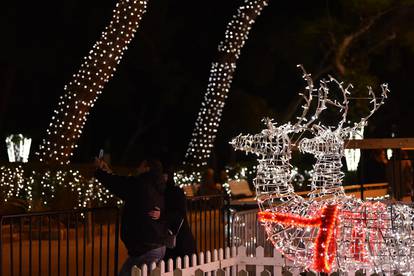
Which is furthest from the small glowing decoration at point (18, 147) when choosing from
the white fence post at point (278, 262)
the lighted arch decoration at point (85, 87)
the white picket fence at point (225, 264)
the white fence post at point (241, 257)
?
the white fence post at point (278, 262)

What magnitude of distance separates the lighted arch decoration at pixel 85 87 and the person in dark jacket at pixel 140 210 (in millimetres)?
10851

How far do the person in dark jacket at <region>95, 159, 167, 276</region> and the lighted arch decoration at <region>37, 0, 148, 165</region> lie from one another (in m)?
10.9

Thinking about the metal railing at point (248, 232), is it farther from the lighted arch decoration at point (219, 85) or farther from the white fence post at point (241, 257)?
the lighted arch decoration at point (219, 85)

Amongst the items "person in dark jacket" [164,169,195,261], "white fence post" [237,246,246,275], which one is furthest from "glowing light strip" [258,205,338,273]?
"person in dark jacket" [164,169,195,261]

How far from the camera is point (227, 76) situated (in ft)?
80.8

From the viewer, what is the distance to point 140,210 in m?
8.67

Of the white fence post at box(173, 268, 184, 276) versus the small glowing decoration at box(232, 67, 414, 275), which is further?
the small glowing decoration at box(232, 67, 414, 275)

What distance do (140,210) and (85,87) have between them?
1142cm

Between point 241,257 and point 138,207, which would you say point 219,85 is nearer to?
point 241,257

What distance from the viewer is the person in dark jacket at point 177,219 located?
9.02 metres

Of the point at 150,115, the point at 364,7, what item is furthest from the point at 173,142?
the point at 364,7

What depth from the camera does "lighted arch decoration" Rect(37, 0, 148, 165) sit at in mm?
19609

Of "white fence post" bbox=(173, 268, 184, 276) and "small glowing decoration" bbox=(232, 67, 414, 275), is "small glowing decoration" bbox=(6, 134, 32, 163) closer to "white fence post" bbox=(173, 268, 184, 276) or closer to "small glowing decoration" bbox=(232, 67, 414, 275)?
"small glowing decoration" bbox=(232, 67, 414, 275)

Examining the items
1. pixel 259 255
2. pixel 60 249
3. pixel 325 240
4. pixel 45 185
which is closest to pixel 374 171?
pixel 45 185
